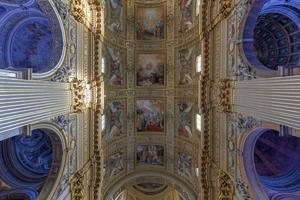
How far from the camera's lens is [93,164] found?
13.9m

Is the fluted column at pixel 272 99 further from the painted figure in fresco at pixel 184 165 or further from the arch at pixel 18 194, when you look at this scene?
the arch at pixel 18 194

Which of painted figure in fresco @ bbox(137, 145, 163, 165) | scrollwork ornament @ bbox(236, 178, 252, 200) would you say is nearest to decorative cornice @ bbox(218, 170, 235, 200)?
scrollwork ornament @ bbox(236, 178, 252, 200)

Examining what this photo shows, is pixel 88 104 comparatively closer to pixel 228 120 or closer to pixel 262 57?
pixel 228 120

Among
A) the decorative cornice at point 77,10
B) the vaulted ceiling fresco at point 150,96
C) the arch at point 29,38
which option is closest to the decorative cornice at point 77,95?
the arch at point 29,38

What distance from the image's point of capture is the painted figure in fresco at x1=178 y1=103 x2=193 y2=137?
56.6 feet

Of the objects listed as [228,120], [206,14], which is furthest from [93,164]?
[206,14]

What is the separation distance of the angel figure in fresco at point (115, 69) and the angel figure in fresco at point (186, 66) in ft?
14.2

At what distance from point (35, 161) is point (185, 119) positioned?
387 inches

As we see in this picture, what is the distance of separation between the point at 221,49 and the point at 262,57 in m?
3.32

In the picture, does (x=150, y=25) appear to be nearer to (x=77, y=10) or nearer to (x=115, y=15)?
(x=115, y=15)

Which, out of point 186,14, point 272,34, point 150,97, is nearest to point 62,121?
point 150,97

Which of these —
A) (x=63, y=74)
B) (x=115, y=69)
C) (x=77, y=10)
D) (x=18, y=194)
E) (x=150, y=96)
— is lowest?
(x=18, y=194)

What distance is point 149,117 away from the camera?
18.9 meters

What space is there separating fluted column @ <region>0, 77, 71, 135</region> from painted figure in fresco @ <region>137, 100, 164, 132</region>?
8.65 metres
